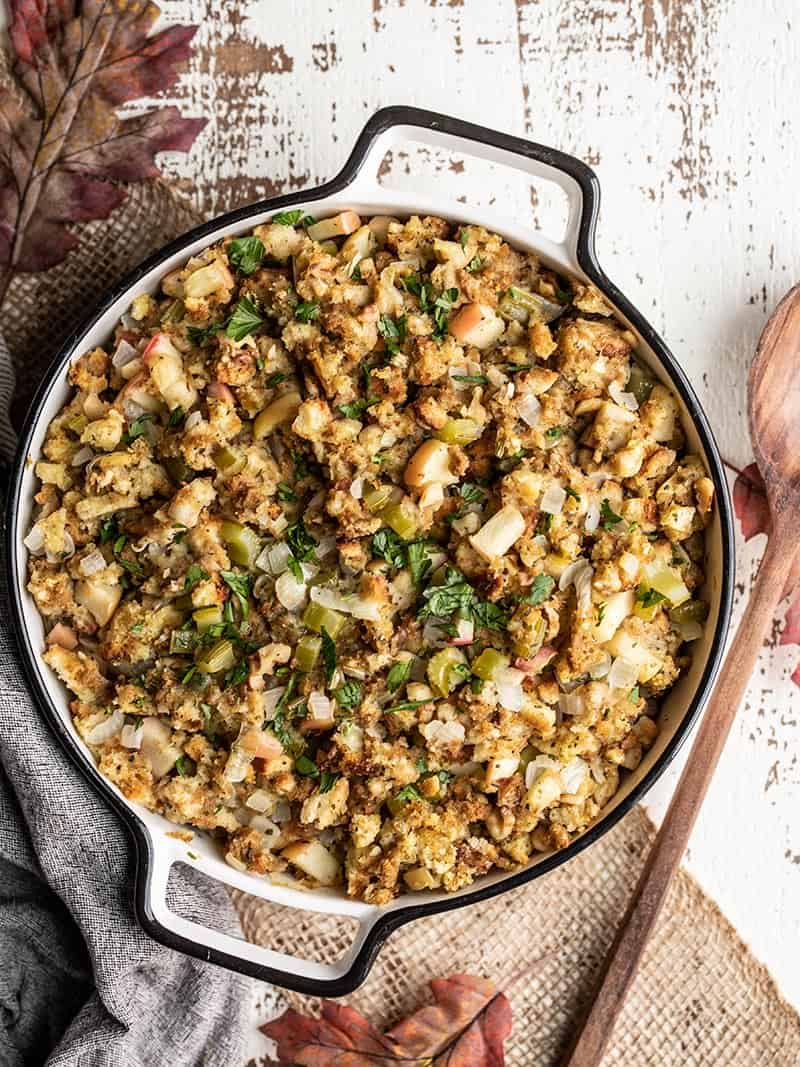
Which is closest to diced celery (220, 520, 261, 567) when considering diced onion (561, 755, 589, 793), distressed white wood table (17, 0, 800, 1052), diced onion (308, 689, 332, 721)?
diced onion (308, 689, 332, 721)

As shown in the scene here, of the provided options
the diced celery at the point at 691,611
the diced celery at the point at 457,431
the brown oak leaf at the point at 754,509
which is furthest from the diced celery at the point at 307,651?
the brown oak leaf at the point at 754,509

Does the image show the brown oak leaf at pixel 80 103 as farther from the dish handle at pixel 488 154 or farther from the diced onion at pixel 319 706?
the diced onion at pixel 319 706

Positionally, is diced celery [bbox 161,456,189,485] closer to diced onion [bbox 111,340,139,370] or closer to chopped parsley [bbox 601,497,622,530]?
diced onion [bbox 111,340,139,370]

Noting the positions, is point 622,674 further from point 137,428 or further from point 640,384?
point 137,428

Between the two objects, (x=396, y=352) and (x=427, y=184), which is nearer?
(x=396, y=352)

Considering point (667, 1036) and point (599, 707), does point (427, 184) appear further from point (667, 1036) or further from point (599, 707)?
point (667, 1036)

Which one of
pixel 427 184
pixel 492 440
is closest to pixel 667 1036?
pixel 492 440

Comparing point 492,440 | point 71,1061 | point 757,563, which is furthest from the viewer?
point 757,563
